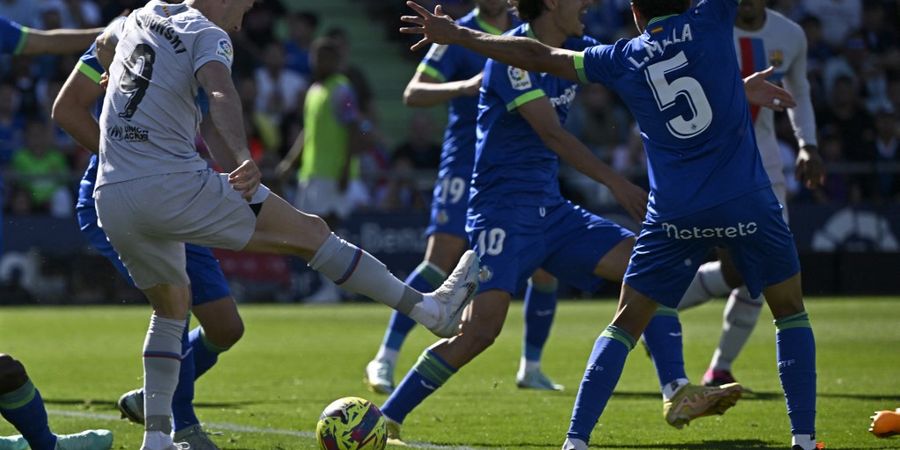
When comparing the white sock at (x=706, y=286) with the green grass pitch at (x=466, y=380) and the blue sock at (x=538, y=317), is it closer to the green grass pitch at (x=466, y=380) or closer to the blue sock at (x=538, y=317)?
the green grass pitch at (x=466, y=380)

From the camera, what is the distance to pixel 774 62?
32.8 ft

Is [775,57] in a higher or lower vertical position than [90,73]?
lower

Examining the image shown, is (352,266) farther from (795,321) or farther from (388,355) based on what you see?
(388,355)

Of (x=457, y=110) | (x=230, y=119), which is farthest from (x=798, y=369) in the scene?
(x=457, y=110)

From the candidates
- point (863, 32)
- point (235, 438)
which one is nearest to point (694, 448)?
point (235, 438)

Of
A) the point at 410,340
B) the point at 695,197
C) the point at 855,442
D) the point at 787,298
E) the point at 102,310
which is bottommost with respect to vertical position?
the point at 102,310

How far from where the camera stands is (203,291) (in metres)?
7.34

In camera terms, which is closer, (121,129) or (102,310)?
(121,129)

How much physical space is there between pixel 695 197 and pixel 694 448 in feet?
5.23

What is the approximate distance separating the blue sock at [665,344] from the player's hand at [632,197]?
3.13ft

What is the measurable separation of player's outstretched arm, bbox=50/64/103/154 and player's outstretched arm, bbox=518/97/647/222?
2.16 metres

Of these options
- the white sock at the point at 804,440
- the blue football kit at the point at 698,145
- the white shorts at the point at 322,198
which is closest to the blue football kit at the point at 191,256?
the blue football kit at the point at 698,145

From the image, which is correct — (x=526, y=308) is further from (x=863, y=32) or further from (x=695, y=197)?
(x=863, y=32)

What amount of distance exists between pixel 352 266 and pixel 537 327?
12.0 feet
